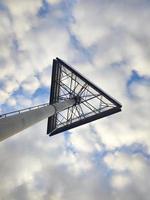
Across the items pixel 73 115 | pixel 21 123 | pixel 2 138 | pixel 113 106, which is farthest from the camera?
pixel 73 115

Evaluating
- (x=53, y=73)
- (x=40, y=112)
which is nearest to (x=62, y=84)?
(x=53, y=73)

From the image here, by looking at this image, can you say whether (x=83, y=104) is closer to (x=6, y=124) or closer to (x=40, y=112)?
(x=40, y=112)

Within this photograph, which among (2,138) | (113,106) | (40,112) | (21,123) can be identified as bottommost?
(2,138)

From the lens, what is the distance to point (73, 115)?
30.5 metres

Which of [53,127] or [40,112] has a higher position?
[53,127]

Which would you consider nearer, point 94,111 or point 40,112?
point 40,112

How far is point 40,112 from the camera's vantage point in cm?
1802

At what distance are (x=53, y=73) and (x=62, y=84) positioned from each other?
1526 millimetres

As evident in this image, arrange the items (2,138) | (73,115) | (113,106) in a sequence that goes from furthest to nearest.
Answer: (73,115)
(113,106)
(2,138)

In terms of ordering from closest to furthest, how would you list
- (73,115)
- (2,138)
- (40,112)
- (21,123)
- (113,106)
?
(2,138) < (21,123) < (40,112) < (113,106) < (73,115)

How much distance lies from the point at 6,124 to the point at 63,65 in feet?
58.3

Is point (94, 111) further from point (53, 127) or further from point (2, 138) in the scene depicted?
point (2, 138)

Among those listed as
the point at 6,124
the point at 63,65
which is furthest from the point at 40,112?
the point at 63,65

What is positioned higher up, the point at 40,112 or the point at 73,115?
the point at 73,115
